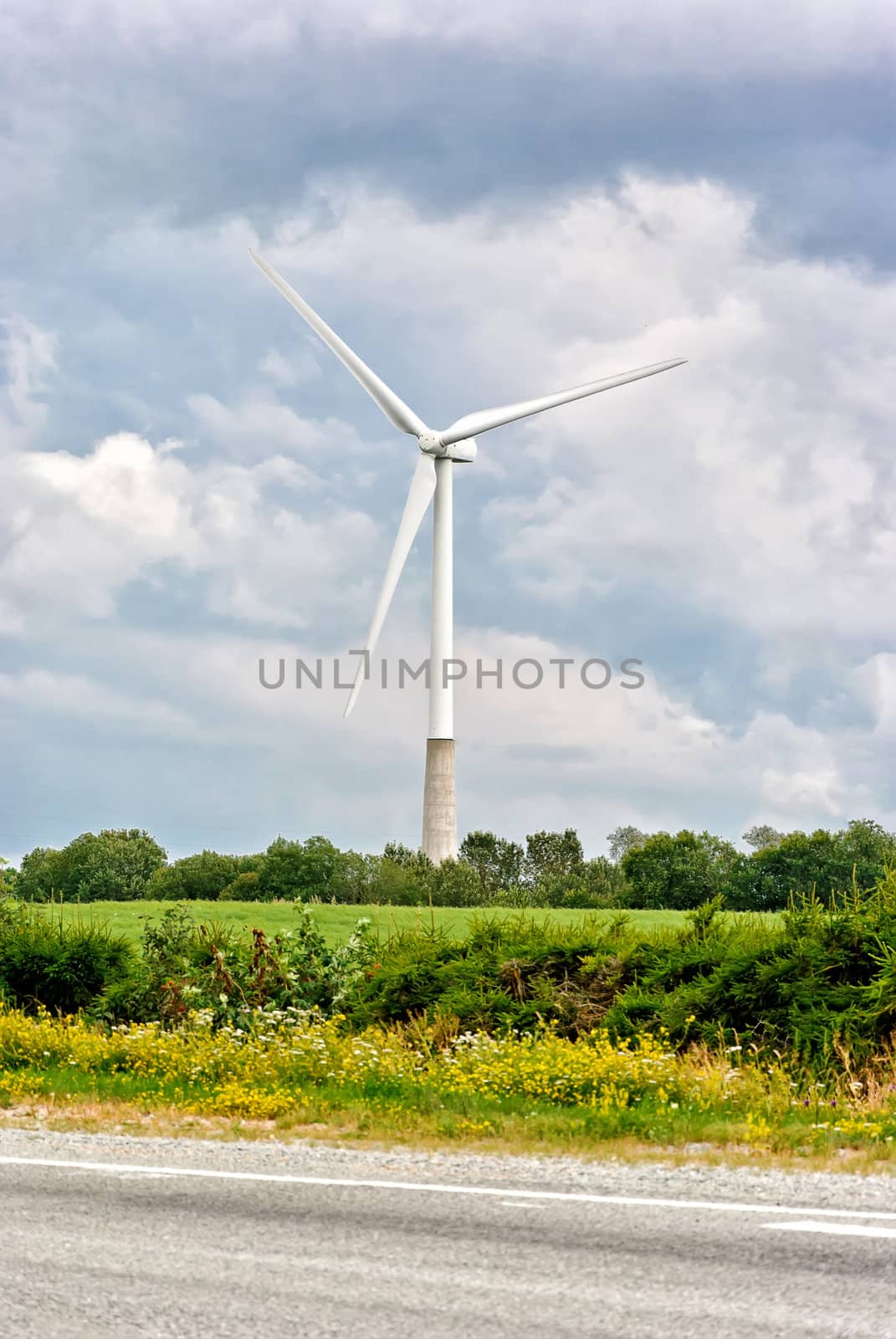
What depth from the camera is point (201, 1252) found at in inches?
314

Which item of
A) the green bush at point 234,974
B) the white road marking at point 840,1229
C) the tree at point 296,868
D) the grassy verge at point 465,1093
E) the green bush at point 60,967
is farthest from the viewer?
the tree at point 296,868

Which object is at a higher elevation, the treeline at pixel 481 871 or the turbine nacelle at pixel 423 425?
the turbine nacelle at pixel 423 425

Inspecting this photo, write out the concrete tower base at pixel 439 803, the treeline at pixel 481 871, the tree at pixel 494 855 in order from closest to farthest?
the concrete tower base at pixel 439 803, the treeline at pixel 481 871, the tree at pixel 494 855

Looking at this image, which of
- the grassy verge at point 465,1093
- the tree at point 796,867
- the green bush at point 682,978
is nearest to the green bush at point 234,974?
the green bush at point 682,978

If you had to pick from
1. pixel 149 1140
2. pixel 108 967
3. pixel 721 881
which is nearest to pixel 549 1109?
pixel 149 1140

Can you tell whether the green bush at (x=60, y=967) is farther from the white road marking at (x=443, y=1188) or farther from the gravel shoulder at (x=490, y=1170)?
the white road marking at (x=443, y=1188)

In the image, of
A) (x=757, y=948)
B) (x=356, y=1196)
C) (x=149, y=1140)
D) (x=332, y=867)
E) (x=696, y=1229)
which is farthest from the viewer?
(x=332, y=867)

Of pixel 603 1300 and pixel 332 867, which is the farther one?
pixel 332 867

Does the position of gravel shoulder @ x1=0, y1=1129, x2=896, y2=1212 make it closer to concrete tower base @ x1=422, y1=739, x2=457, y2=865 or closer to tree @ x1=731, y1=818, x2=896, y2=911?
concrete tower base @ x1=422, y1=739, x2=457, y2=865

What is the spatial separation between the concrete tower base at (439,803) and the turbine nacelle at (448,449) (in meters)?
14.0

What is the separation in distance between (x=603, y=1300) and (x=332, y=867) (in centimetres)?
8173

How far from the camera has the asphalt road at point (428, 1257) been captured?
262 inches

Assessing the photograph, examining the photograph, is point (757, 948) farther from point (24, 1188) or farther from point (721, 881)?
point (721, 881)

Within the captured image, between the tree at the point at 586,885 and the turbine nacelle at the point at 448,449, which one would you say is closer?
the turbine nacelle at the point at 448,449
